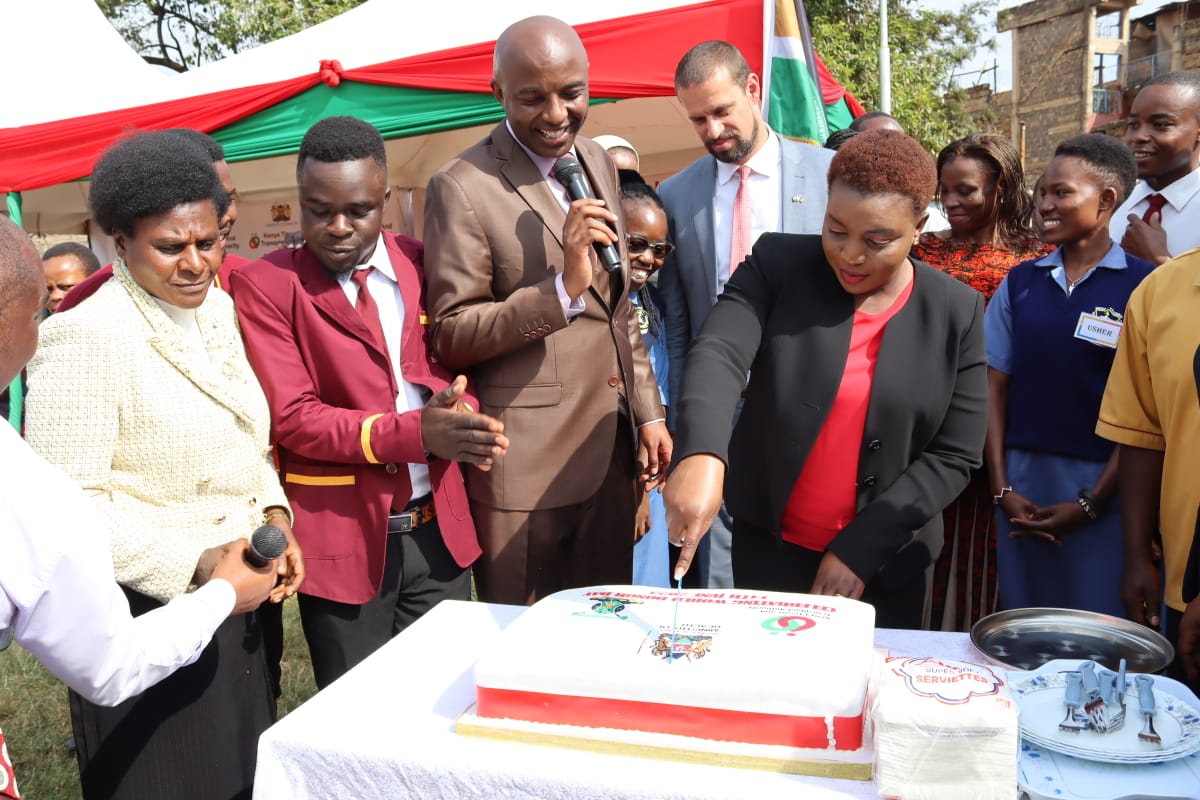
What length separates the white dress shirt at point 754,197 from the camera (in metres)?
3.18

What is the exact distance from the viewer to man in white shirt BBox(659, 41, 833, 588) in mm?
3119

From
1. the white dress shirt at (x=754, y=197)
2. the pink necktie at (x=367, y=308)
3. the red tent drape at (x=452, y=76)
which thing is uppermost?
the red tent drape at (x=452, y=76)

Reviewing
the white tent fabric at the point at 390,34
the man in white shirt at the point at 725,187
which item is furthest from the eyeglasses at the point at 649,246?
the white tent fabric at the point at 390,34

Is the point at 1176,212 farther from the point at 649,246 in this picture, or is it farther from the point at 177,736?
the point at 177,736

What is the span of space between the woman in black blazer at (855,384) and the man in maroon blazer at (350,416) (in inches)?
24.0

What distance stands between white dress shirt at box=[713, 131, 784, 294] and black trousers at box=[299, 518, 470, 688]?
4.62ft

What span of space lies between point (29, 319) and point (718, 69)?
234 centimetres

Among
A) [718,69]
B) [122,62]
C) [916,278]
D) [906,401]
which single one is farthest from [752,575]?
[122,62]

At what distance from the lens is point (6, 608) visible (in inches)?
49.2

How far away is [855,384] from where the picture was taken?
201 centimetres

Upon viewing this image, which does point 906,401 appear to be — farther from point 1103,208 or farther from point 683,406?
point 1103,208

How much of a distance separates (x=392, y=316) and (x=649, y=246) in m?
1.16

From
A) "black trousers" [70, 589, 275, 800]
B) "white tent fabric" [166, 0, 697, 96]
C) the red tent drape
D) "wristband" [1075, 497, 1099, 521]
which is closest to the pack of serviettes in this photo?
"black trousers" [70, 589, 275, 800]

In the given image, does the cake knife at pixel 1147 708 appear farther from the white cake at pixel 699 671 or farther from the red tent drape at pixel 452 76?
the red tent drape at pixel 452 76
